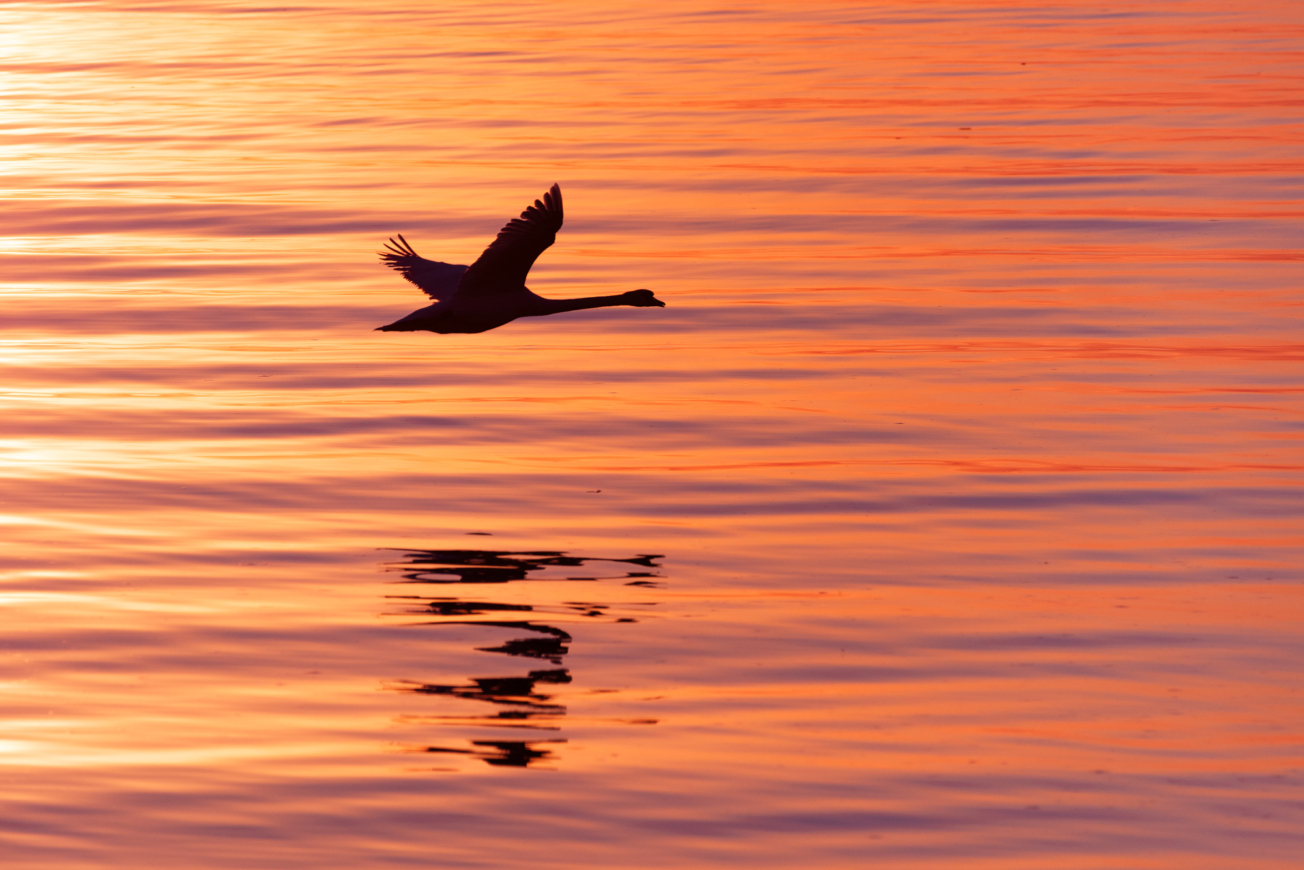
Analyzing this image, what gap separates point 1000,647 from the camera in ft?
36.1

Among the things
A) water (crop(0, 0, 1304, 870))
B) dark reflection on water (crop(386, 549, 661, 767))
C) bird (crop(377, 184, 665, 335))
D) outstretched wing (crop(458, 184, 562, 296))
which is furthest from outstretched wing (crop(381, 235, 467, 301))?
dark reflection on water (crop(386, 549, 661, 767))

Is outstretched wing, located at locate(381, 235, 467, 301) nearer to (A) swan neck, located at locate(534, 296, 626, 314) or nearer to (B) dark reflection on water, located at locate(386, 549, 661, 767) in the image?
(A) swan neck, located at locate(534, 296, 626, 314)

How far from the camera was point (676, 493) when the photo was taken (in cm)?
1395

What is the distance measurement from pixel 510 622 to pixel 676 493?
2901 millimetres

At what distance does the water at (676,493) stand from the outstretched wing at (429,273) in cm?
102

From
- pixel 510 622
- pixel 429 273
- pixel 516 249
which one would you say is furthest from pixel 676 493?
pixel 429 273

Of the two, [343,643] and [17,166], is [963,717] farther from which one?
[17,166]

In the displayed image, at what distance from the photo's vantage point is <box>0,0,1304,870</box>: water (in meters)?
9.12

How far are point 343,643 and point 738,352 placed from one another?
7.39 m

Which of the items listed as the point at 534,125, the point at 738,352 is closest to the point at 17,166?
the point at 534,125

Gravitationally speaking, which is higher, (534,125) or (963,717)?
(534,125)

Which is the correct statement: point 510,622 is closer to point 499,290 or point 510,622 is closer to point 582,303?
point 499,290

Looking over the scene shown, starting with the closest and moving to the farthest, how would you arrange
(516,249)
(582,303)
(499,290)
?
(516,249) < (499,290) < (582,303)

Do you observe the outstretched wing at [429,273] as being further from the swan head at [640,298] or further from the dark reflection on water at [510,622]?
the dark reflection on water at [510,622]
